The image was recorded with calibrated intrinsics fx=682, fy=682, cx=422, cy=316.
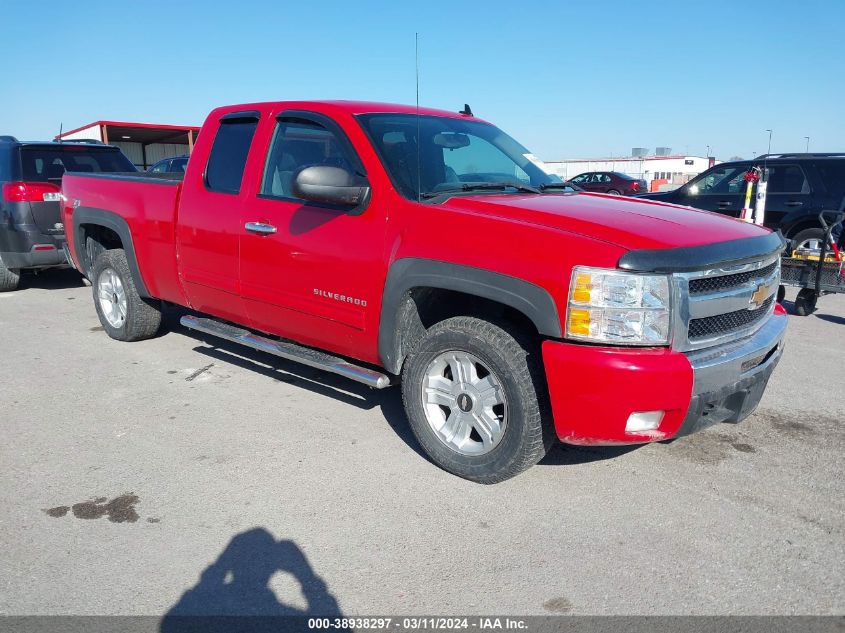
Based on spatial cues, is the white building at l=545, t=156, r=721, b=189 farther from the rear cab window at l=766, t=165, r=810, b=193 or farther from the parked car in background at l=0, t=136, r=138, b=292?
the parked car in background at l=0, t=136, r=138, b=292

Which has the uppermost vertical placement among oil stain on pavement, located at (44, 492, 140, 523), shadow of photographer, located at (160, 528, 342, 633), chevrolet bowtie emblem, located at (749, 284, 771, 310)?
chevrolet bowtie emblem, located at (749, 284, 771, 310)

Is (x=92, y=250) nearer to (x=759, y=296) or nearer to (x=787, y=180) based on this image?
(x=759, y=296)

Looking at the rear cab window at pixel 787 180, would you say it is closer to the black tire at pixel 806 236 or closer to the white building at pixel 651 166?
the black tire at pixel 806 236

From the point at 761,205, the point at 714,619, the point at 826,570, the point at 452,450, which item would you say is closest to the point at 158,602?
the point at 452,450

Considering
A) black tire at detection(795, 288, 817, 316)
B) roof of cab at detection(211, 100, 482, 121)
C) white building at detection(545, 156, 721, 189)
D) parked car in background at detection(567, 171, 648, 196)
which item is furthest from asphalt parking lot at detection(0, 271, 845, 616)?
white building at detection(545, 156, 721, 189)

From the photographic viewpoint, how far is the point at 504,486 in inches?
142

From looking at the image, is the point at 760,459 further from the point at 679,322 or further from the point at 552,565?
the point at 552,565

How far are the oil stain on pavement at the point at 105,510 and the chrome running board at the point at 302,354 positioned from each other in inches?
49.0

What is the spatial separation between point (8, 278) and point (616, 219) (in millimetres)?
8176

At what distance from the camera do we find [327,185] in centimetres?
369

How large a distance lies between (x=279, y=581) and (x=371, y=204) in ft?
6.60

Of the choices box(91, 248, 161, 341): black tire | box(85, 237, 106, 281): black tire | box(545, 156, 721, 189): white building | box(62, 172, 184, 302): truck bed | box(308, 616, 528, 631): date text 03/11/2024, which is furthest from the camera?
box(545, 156, 721, 189): white building

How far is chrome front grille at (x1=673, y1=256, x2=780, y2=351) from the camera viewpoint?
3037 millimetres

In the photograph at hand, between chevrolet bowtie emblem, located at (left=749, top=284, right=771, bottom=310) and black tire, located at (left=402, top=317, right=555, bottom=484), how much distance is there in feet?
3.87
